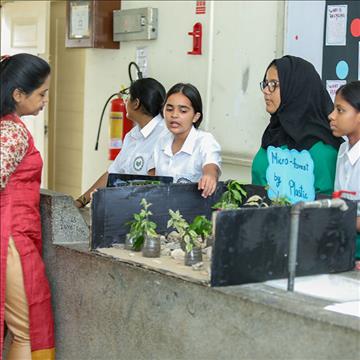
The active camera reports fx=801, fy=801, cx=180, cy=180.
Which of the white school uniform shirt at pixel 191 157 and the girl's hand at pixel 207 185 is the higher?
the white school uniform shirt at pixel 191 157

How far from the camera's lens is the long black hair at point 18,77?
301cm

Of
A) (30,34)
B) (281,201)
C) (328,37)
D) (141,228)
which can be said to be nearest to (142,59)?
(30,34)

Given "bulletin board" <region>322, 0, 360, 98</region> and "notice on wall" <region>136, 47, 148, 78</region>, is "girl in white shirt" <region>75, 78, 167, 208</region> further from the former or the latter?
"notice on wall" <region>136, 47, 148, 78</region>

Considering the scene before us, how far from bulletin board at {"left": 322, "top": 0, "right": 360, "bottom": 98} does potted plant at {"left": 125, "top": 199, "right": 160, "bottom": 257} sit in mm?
1818

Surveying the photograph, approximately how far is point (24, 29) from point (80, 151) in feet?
3.96

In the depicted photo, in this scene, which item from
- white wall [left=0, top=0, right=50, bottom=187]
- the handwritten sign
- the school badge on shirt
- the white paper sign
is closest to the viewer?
the handwritten sign

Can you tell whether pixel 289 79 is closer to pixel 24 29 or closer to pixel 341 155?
pixel 341 155

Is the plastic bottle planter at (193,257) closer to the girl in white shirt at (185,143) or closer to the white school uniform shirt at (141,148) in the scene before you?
the girl in white shirt at (185,143)

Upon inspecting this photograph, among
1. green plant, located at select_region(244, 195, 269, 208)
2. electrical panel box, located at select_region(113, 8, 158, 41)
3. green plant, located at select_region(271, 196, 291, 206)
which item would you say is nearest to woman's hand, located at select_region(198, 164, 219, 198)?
green plant, located at select_region(244, 195, 269, 208)

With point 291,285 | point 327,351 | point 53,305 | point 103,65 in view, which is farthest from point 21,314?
point 103,65

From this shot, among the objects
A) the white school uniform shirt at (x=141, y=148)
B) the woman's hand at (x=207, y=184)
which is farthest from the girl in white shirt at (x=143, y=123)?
the woman's hand at (x=207, y=184)

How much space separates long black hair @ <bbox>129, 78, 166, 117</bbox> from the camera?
4.20 m

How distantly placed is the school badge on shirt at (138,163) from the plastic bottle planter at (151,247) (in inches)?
44.5

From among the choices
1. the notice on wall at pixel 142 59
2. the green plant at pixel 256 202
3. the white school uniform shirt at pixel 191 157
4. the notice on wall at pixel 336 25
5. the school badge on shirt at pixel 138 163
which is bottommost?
the green plant at pixel 256 202
